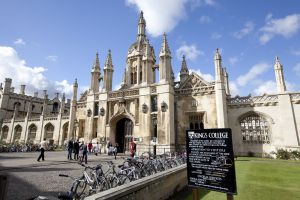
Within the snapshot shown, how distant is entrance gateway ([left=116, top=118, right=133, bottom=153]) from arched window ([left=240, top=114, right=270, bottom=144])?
14.4 m

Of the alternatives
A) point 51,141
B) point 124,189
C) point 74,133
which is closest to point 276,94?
point 124,189

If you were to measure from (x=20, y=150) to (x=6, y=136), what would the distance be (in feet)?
79.2

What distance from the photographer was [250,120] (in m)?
23.2

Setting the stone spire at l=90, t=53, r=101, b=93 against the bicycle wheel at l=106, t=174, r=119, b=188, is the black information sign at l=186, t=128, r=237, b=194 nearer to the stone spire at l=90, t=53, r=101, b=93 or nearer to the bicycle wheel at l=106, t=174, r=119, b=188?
the bicycle wheel at l=106, t=174, r=119, b=188

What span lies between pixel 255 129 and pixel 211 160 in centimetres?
2083

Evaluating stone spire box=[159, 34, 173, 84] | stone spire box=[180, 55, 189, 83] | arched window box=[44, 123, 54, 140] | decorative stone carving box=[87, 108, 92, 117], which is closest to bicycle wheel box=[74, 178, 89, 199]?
stone spire box=[159, 34, 173, 84]

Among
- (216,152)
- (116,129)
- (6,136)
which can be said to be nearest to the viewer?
(216,152)

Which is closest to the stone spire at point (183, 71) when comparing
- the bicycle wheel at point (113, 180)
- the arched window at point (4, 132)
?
the bicycle wheel at point (113, 180)

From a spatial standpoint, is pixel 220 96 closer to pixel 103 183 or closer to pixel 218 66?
pixel 218 66

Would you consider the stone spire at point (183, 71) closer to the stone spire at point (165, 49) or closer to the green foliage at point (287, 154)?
the stone spire at point (165, 49)

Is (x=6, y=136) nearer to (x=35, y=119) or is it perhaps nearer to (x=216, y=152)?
(x=35, y=119)

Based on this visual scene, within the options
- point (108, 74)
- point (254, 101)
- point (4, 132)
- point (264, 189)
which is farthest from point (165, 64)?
point (4, 132)

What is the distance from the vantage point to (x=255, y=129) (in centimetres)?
2258

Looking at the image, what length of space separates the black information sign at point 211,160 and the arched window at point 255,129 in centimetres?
2053
